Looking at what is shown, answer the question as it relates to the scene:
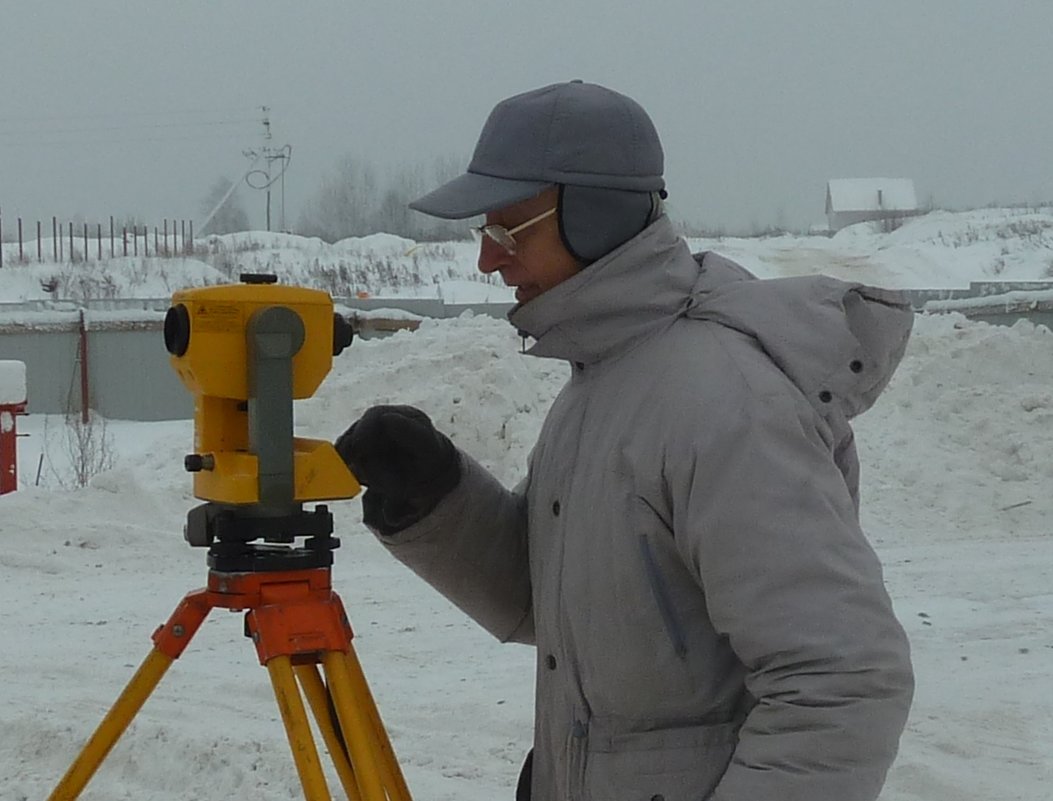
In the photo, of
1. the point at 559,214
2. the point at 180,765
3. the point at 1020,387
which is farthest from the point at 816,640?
the point at 1020,387

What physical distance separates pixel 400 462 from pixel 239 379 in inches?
11.2

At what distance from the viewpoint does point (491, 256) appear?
5.93 ft

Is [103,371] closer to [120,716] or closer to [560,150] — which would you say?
[120,716]

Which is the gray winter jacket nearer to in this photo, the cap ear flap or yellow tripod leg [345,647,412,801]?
the cap ear flap

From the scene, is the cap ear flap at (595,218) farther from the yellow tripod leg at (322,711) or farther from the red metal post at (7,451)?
the red metal post at (7,451)

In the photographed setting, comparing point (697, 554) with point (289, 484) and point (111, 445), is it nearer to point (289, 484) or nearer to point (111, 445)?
point (289, 484)

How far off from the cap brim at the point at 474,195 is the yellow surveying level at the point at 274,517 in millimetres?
370

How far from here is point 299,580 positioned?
83.3 inches

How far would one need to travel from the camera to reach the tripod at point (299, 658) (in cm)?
201

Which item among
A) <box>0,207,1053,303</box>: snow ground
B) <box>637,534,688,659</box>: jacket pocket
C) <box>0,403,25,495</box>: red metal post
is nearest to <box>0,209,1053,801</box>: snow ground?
<box>0,403,25,495</box>: red metal post

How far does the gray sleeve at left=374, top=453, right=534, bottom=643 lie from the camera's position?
2068 mm

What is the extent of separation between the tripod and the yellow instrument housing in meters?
0.09

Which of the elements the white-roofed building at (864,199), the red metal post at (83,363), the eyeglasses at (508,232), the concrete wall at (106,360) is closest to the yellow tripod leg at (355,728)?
the eyeglasses at (508,232)

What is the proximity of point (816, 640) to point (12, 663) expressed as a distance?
14.6 ft
